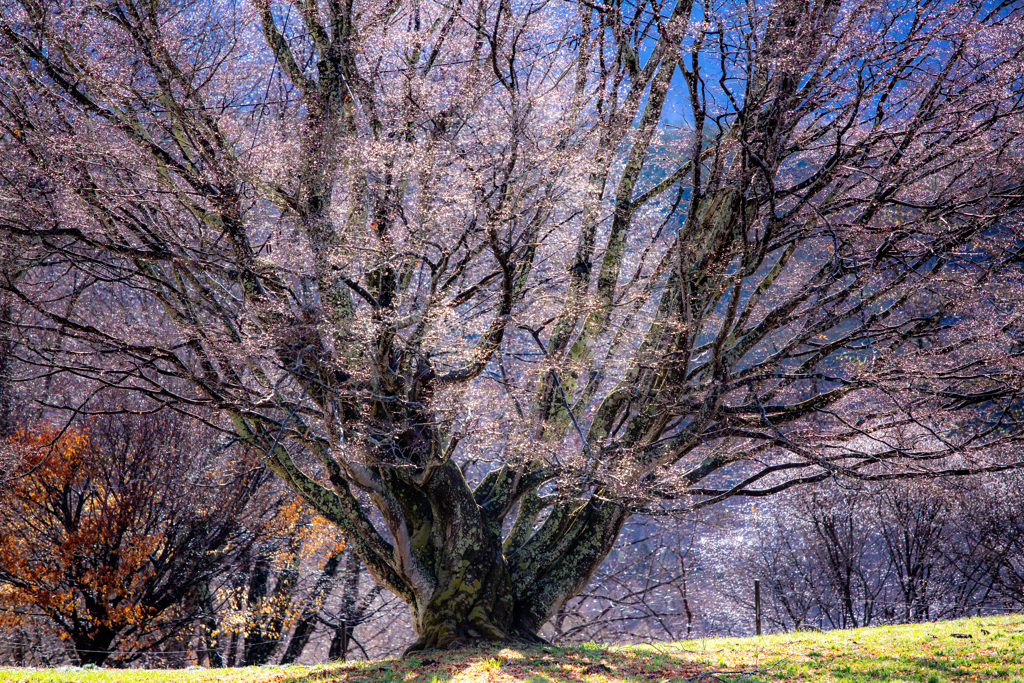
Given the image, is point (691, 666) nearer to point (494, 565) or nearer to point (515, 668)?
point (515, 668)

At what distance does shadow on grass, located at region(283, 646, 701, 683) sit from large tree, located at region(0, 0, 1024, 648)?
57 centimetres

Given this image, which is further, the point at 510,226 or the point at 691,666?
the point at 691,666

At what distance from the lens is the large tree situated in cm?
589

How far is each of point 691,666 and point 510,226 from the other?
4.17 m

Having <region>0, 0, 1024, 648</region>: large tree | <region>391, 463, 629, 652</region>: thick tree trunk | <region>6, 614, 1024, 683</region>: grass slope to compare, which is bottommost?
<region>6, 614, 1024, 683</region>: grass slope

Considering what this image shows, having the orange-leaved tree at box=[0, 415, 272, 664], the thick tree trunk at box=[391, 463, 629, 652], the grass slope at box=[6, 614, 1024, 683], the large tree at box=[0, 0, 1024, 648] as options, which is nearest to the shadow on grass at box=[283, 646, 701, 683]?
the grass slope at box=[6, 614, 1024, 683]

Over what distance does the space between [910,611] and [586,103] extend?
12351 millimetres

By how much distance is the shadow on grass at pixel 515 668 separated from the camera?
576cm

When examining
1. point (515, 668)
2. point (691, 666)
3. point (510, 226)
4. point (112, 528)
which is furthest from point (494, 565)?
point (112, 528)

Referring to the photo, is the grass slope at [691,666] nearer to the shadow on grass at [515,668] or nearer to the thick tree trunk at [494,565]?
the shadow on grass at [515,668]

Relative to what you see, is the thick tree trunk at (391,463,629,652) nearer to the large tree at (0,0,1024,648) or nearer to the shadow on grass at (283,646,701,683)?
the large tree at (0,0,1024,648)

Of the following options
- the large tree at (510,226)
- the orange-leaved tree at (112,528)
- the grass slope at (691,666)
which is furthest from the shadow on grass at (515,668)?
the orange-leaved tree at (112,528)

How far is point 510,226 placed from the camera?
5.68 m

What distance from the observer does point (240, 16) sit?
7.44m
